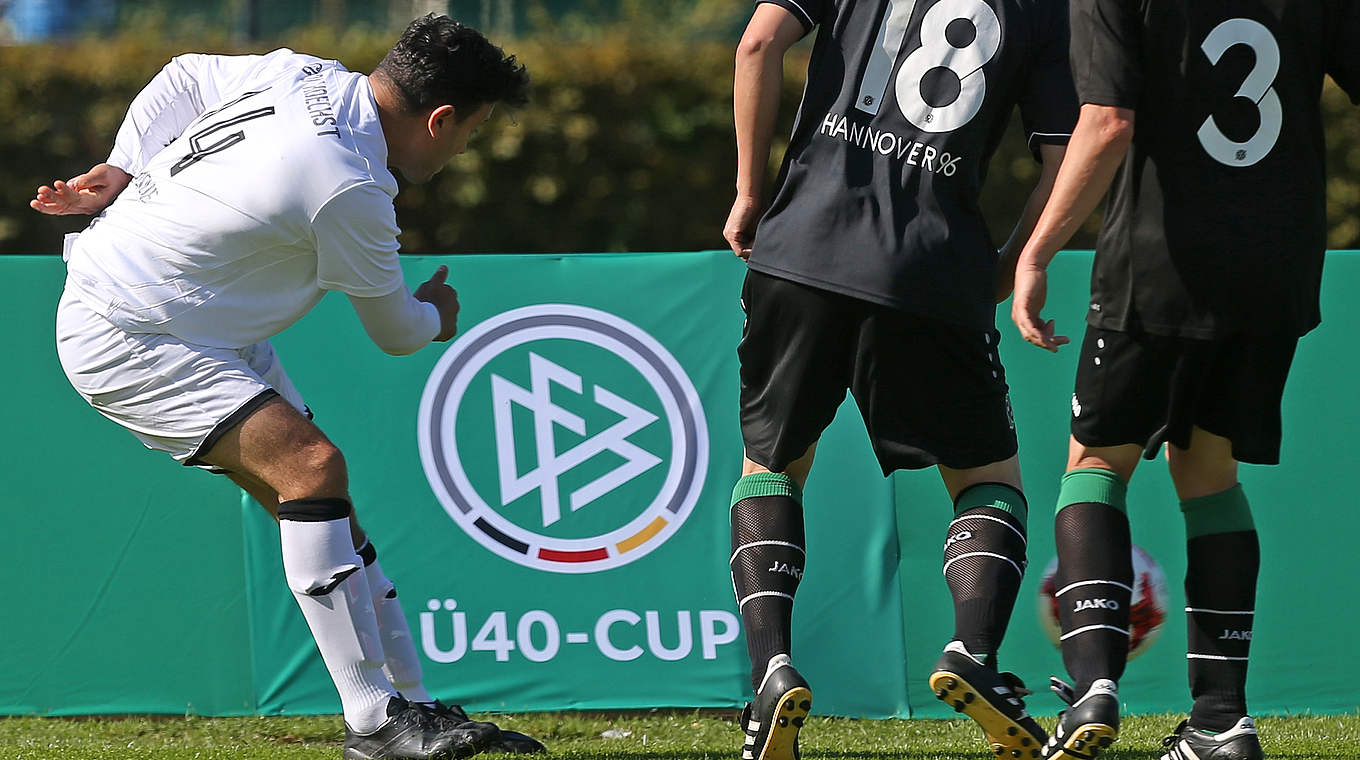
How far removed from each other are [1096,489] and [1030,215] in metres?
0.61

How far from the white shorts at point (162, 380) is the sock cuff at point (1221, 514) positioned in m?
2.09

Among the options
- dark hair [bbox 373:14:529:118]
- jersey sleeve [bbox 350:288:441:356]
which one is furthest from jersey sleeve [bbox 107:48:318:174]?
jersey sleeve [bbox 350:288:441:356]

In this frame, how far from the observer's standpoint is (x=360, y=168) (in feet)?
10.6

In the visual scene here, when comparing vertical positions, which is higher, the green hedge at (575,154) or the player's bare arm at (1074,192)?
the player's bare arm at (1074,192)

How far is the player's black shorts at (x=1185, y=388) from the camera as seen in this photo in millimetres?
3035

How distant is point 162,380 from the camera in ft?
10.8

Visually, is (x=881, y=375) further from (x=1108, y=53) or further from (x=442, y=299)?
(x=442, y=299)

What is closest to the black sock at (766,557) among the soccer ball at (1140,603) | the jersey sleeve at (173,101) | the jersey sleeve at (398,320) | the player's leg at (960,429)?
the player's leg at (960,429)

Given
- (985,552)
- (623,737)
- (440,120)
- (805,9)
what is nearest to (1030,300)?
(985,552)

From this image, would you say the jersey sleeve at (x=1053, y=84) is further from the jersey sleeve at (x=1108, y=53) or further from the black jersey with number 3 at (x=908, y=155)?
the jersey sleeve at (x=1108, y=53)

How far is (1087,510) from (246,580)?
2439 millimetres

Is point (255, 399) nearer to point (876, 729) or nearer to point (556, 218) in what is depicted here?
point (876, 729)

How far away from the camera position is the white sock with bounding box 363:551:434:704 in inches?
144

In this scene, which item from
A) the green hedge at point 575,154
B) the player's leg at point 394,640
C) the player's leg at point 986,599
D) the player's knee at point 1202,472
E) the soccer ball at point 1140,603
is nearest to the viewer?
the player's leg at point 986,599
